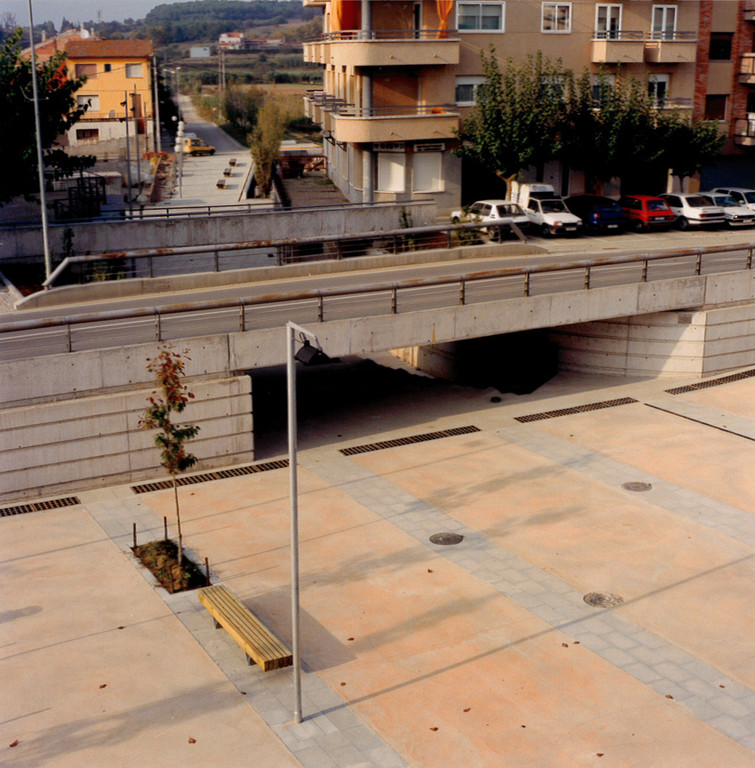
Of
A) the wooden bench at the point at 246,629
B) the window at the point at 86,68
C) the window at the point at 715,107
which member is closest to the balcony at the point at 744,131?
the window at the point at 715,107

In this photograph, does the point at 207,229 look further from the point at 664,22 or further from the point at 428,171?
the point at 664,22

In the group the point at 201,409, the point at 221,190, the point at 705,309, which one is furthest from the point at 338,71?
the point at 201,409

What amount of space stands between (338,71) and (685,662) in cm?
3540

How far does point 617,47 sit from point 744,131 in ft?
29.1

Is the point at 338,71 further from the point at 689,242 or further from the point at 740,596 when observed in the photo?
the point at 740,596

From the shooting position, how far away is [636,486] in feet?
57.8

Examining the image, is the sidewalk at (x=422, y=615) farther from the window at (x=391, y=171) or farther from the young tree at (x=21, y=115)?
the window at (x=391, y=171)

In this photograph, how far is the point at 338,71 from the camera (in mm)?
43000

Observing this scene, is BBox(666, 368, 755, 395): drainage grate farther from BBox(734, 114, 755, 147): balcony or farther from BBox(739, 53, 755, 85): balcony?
BBox(739, 53, 755, 85): balcony

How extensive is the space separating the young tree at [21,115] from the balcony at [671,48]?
924 inches

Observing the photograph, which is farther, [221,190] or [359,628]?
[221,190]

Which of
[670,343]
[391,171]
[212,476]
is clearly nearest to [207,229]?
[391,171]

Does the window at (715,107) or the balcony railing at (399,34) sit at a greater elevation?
the balcony railing at (399,34)

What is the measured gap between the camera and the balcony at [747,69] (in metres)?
45.8
